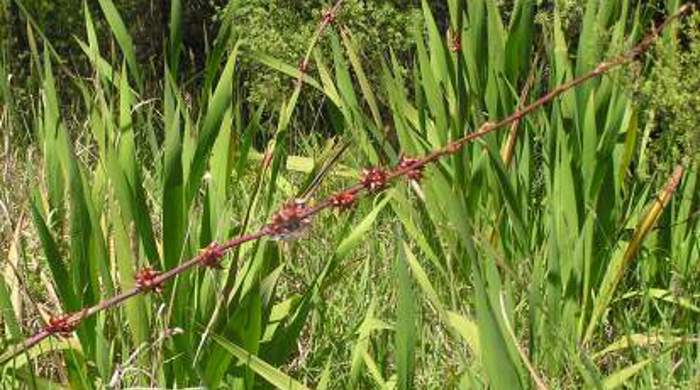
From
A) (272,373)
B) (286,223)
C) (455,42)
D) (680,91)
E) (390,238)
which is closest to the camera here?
(286,223)

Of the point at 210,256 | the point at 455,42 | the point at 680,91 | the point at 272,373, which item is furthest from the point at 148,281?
the point at 455,42

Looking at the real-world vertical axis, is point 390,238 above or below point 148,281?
below

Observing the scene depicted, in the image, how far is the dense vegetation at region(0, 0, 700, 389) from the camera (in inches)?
63.3

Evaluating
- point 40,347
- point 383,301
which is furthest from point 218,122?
point 383,301

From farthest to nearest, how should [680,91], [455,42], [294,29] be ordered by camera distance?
1. [294,29]
2. [455,42]
3. [680,91]

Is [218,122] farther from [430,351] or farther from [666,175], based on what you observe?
[666,175]

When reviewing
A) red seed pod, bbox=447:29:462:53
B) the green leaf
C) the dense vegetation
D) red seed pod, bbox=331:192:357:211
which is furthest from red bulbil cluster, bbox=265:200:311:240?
red seed pod, bbox=447:29:462:53

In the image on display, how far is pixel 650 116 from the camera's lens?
93.4 inches

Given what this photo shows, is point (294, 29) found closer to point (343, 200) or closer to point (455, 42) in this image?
point (455, 42)

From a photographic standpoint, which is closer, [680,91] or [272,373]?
[272,373]

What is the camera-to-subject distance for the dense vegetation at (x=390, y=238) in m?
1.61

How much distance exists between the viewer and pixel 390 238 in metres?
2.52

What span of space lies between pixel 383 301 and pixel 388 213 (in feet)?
1.94

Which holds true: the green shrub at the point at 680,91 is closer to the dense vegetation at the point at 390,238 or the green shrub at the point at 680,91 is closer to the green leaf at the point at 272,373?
the dense vegetation at the point at 390,238
